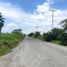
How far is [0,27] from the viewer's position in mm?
130375

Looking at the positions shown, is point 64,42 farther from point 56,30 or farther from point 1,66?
point 1,66

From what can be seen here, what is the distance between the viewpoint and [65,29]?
7950 cm

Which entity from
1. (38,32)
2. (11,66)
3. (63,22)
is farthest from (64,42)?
(38,32)

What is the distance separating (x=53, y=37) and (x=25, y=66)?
98.9m

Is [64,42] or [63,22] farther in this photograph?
[63,22]

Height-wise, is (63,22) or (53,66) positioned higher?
(63,22)

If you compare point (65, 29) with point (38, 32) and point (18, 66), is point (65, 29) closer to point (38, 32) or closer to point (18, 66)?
point (18, 66)

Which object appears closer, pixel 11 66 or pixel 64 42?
pixel 11 66

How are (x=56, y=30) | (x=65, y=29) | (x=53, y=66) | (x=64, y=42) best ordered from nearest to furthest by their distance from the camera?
1. (x=53, y=66)
2. (x=64, y=42)
3. (x=65, y=29)
4. (x=56, y=30)

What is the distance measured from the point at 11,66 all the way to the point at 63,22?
222ft

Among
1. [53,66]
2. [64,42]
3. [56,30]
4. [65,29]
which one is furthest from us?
[56,30]

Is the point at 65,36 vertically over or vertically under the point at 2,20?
under

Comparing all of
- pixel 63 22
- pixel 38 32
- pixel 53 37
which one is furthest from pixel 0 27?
pixel 38 32

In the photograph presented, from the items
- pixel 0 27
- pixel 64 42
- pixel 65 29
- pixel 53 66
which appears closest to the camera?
pixel 53 66
